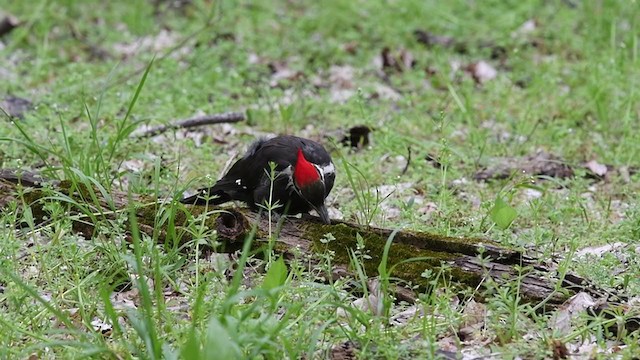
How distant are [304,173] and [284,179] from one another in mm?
163

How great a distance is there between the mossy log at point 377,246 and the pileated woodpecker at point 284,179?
13cm

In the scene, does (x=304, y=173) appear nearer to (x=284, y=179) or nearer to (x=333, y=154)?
(x=284, y=179)

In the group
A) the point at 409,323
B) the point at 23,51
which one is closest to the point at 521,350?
the point at 409,323

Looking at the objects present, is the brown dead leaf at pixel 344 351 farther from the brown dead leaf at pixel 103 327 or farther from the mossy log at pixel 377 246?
the brown dead leaf at pixel 103 327

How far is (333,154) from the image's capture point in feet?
20.9

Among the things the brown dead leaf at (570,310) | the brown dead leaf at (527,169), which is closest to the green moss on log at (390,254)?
the brown dead leaf at (570,310)

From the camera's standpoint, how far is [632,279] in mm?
3988

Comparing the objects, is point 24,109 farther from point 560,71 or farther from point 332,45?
point 560,71

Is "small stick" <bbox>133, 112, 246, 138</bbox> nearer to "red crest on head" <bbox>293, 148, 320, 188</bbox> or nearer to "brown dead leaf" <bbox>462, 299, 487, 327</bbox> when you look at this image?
"red crest on head" <bbox>293, 148, 320, 188</bbox>

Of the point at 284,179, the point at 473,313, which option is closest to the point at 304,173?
the point at 284,179

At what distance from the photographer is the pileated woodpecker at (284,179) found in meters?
4.47

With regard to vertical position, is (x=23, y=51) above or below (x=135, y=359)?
below

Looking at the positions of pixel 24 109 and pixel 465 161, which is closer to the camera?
pixel 465 161

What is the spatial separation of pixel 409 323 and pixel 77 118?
352 cm
